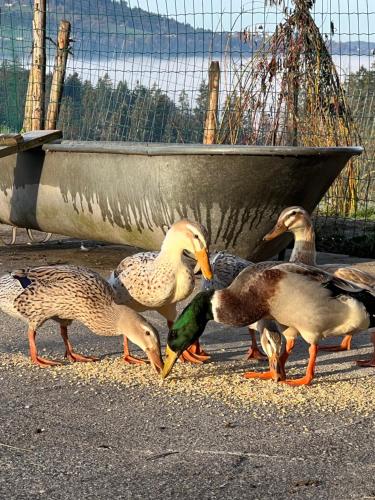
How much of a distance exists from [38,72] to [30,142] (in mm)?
2634

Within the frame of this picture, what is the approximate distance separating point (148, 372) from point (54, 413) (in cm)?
89

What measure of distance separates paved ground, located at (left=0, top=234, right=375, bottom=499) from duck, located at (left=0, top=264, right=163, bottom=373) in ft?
0.98

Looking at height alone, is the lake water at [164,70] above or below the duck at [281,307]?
above

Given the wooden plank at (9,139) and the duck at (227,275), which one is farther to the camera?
the wooden plank at (9,139)

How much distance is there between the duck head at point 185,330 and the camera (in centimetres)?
528

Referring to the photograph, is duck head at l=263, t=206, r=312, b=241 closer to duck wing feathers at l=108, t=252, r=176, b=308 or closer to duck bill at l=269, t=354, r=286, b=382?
duck wing feathers at l=108, t=252, r=176, b=308

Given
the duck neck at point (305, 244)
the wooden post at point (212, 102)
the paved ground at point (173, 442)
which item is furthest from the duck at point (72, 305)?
the wooden post at point (212, 102)

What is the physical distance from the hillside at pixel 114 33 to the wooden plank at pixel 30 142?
2.80 meters

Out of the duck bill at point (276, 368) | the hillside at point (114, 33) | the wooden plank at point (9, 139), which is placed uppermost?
the hillside at point (114, 33)

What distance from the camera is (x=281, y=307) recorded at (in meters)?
5.31

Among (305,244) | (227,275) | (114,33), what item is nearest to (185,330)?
(227,275)

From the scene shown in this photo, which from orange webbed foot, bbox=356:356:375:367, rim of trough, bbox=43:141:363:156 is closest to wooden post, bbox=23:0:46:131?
rim of trough, bbox=43:141:363:156

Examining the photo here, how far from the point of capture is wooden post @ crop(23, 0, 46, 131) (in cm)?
1158

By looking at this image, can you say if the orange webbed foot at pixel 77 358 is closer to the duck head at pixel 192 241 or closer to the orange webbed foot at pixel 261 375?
the duck head at pixel 192 241
